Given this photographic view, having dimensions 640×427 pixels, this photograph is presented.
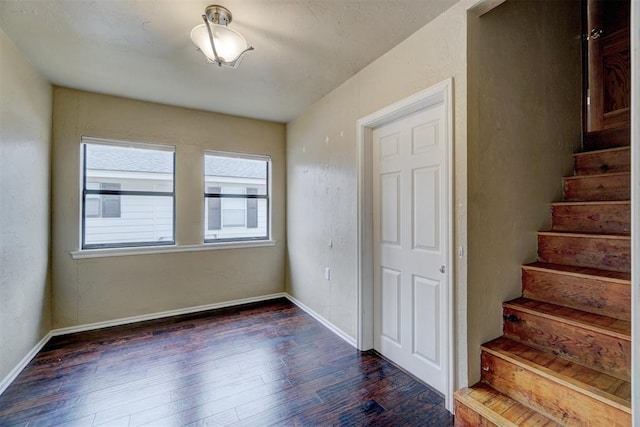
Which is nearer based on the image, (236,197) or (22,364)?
(22,364)

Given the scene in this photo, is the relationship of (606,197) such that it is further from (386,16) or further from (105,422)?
(105,422)

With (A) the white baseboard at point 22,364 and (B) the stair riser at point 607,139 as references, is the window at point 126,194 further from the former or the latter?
(B) the stair riser at point 607,139

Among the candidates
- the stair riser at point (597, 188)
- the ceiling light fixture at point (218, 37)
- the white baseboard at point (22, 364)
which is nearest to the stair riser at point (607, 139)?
the stair riser at point (597, 188)

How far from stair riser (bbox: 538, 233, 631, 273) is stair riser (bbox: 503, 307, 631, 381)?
0.56 m

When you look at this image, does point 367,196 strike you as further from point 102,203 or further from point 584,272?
point 102,203

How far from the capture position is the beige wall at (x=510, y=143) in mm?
1728

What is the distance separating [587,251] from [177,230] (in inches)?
154

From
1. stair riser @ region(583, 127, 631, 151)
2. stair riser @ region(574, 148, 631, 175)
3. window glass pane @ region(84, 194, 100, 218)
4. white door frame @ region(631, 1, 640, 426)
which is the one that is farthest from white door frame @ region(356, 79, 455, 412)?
window glass pane @ region(84, 194, 100, 218)

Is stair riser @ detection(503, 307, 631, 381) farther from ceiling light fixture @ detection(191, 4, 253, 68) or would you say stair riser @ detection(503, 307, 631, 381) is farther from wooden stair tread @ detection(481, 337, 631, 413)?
ceiling light fixture @ detection(191, 4, 253, 68)

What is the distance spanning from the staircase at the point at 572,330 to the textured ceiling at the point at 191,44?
1.77m

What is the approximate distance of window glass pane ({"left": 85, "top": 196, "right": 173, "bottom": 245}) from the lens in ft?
10.5

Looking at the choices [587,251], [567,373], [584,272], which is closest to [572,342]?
[567,373]

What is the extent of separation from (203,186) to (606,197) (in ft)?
13.1

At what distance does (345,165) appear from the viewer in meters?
2.84
